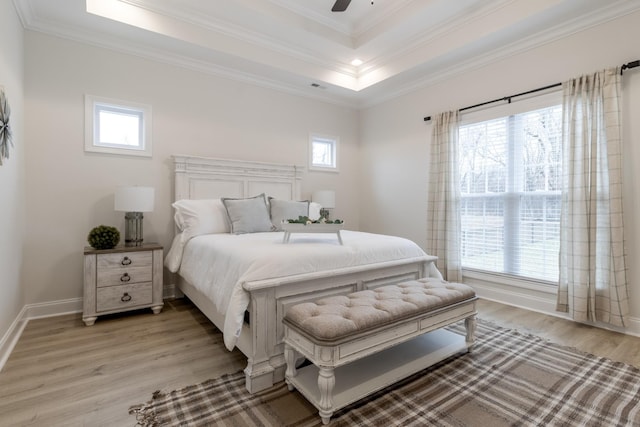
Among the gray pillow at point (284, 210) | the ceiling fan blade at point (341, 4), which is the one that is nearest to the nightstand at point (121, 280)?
the gray pillow at point (284, 210)

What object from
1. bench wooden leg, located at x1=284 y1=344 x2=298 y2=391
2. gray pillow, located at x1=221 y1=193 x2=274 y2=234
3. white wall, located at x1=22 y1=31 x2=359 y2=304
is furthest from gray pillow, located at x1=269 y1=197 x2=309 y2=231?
bench wooden leg, located at x1=284 y1=344 x2=298 y2=391

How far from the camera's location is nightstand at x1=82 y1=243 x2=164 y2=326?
277 centimetres

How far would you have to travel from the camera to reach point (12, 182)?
249 centimetres

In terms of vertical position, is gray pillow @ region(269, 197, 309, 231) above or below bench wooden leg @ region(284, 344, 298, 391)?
above

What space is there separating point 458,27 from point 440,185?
1.78 m

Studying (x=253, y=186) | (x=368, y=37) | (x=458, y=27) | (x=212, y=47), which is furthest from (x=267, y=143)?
(x=458, y=27)

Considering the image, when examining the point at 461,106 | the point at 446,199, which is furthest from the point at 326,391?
the point at 461,106

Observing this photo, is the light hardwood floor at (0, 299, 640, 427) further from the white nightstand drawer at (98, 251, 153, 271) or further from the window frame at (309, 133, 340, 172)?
the window frame at (309, 133, 340, 172)

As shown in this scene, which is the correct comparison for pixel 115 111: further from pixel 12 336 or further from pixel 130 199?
pixel 12 336

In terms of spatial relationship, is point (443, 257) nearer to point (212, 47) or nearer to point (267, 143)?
point (267, 143)

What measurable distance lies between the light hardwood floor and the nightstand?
0.13 meters

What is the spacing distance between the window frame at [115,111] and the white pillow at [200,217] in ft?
2.52

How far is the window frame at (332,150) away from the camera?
4.82 m

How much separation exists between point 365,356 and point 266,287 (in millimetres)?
676
